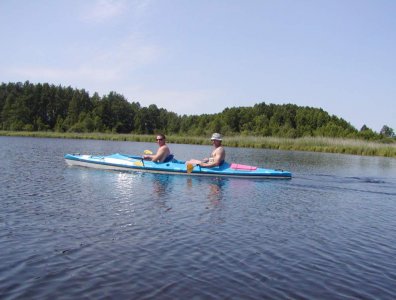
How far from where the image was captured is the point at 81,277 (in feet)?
18.6

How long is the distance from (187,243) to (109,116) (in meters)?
86.1

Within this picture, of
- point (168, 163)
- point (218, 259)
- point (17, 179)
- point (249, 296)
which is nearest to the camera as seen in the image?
point (249, 296)

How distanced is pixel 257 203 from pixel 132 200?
3.61 meters

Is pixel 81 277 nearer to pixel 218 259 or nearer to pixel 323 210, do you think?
pixel 218 259

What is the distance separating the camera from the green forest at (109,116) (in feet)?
255

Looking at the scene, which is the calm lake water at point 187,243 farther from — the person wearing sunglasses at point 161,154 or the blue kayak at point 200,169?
the person wearing sunglasses at point 161,154

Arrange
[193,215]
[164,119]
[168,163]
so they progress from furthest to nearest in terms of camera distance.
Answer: [164,119], [168,163], [193,215]

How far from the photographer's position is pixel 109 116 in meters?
90.9

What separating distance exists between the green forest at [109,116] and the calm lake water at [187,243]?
62.4 m

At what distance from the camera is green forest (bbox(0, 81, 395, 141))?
77625mm

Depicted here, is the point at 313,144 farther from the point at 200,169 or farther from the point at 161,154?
the point at 161,154

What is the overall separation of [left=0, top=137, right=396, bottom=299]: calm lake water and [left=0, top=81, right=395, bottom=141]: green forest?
6235 cm

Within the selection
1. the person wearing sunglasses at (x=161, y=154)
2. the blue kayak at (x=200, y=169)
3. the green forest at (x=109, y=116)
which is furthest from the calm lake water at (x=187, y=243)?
the green forest at (x=109, y=116)

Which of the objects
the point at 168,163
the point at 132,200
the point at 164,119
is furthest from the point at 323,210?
the point at 164,119
